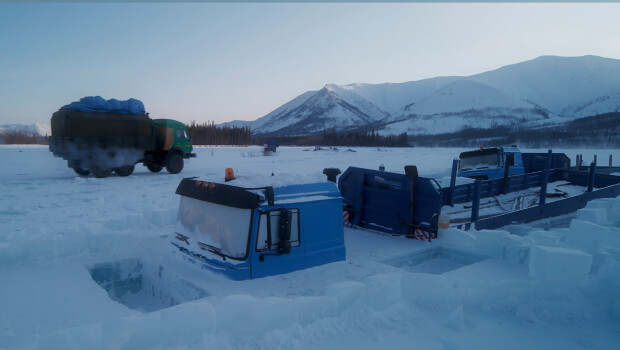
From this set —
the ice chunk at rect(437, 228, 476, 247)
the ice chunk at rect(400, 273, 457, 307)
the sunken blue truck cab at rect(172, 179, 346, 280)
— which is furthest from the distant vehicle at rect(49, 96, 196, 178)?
the ice chunk at rect(400, 273, 457, 307)

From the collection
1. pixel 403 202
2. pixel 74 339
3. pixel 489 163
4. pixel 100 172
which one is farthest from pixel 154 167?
pixel 74 339

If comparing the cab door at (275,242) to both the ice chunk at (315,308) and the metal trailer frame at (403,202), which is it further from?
the metal trailer frame at (403,202)

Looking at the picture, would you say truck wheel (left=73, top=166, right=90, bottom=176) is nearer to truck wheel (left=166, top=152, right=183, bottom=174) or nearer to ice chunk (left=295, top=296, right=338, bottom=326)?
truck wheel (left=166, top=152, right=183, bottom=174)

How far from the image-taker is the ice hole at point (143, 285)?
15.3 feet

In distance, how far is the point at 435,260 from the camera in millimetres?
6734

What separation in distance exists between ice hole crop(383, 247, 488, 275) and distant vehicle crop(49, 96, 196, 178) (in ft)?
51.4

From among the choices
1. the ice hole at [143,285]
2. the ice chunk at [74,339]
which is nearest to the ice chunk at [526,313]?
the ice hole at [143,285]

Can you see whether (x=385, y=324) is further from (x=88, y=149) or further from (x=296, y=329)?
(x=88, y=149)

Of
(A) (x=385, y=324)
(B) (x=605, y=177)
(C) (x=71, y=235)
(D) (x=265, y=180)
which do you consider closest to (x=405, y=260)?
(A) (x=385, y=324)

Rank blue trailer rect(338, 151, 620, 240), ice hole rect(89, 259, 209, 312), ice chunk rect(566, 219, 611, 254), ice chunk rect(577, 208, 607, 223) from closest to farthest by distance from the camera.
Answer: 1. ice hole rect(89, 259, 209, 312)
2. ice chunk rect(566, 219, 611, 254)
3. blue trailer rect(338, 151, 620, 240)
4. ice chunk rect(577, 208, 607, 223)

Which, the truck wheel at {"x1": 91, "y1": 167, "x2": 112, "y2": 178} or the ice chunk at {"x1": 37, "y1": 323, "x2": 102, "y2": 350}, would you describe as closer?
the ice chunk at {"x1": 37, "y1": 323, "x2": 102, "y2": 350}

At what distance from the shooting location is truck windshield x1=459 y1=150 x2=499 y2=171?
1273 centimetres

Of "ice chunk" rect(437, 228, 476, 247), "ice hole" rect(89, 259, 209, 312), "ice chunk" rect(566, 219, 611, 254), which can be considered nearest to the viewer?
"ice hole" rect(89, 259, 209, 312)

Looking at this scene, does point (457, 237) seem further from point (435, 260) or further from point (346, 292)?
point (346, 292)
